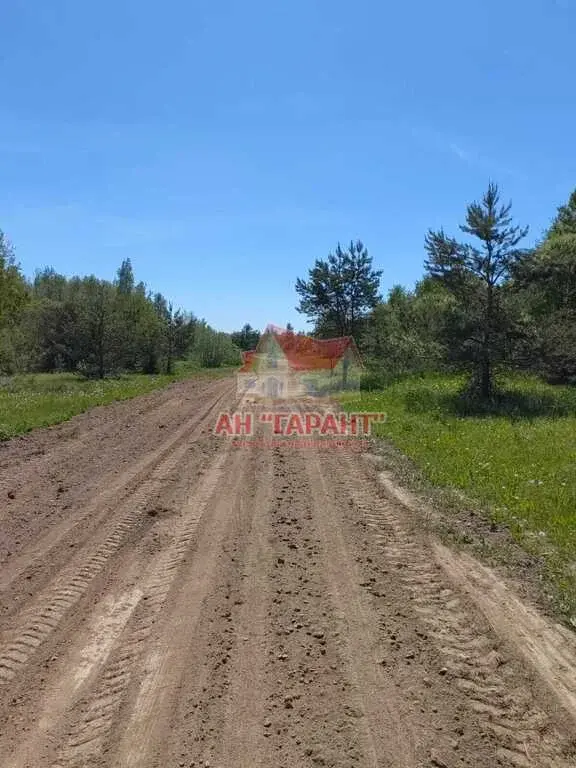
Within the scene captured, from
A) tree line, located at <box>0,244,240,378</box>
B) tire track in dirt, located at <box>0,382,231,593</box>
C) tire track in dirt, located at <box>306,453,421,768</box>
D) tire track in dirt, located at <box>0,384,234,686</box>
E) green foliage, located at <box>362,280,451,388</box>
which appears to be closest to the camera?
tire track in dirt, located at <box>306,453,421,768</box>

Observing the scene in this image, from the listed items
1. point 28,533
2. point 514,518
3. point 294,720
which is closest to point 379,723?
point 294,720

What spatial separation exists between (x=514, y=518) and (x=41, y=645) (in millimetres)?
4796

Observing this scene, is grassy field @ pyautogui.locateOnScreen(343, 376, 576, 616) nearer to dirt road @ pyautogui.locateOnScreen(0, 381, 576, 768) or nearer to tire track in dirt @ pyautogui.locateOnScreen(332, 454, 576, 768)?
tire track in dirt @ pyautogui.locateOnScreen(332, 454, 576, 768)

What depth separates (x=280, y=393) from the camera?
20.1 meters

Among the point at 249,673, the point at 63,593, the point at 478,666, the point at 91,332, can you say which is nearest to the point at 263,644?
the point at 249,673

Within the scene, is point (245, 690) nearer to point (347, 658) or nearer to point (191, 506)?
point (347, 658)


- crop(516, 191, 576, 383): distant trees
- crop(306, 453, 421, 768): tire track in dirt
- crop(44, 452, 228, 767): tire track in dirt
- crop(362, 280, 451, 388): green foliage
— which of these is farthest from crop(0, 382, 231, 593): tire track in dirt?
crop(516, 191, 576, 383): distant trees

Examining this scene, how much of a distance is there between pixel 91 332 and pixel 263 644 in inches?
1310

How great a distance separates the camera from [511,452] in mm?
8555

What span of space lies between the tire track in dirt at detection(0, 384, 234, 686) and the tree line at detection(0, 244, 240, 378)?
25.4 metres

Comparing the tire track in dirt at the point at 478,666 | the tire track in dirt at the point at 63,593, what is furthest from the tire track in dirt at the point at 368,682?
the tire track in dirt at the point at 63,593

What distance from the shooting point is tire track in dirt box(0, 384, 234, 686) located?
3.20 m

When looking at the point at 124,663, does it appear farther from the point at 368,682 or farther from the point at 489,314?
the point at 489,314

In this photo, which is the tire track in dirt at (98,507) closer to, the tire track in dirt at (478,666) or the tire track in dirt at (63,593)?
the tire track in dirt at (63,593)
